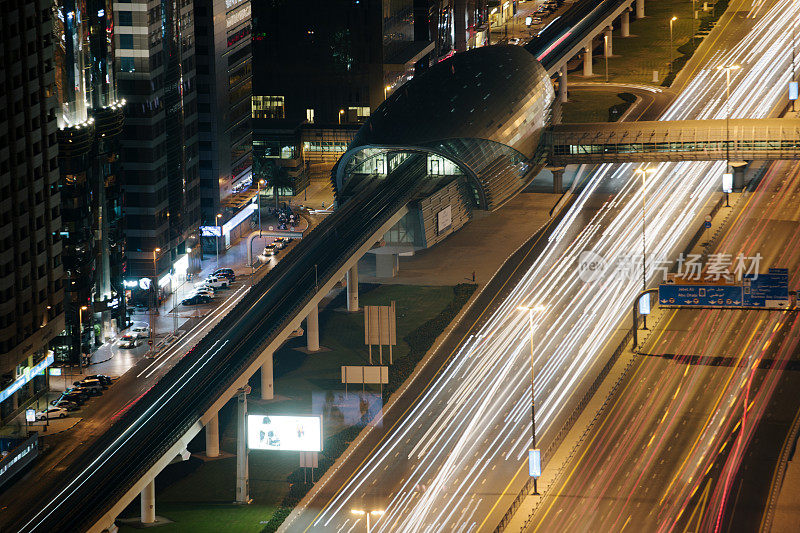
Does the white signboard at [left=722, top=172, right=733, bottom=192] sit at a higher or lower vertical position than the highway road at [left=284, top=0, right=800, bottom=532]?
higher

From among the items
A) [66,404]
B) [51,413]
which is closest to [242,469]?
[51,413]

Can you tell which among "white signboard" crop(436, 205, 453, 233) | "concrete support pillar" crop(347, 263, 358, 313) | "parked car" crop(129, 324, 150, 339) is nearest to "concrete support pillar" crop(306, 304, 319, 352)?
"concrete support pillar" crop(347, 263, 358, 313)

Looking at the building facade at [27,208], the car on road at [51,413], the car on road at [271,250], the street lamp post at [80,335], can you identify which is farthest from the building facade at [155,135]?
the car on road at [51,413]

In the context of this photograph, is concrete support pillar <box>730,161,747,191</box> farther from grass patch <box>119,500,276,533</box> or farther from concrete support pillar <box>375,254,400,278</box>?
grass patch <box>119,500,276,533</box>

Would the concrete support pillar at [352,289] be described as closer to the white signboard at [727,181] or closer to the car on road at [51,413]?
the car on road at [51,413]

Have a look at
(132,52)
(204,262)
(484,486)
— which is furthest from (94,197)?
(484,486)
